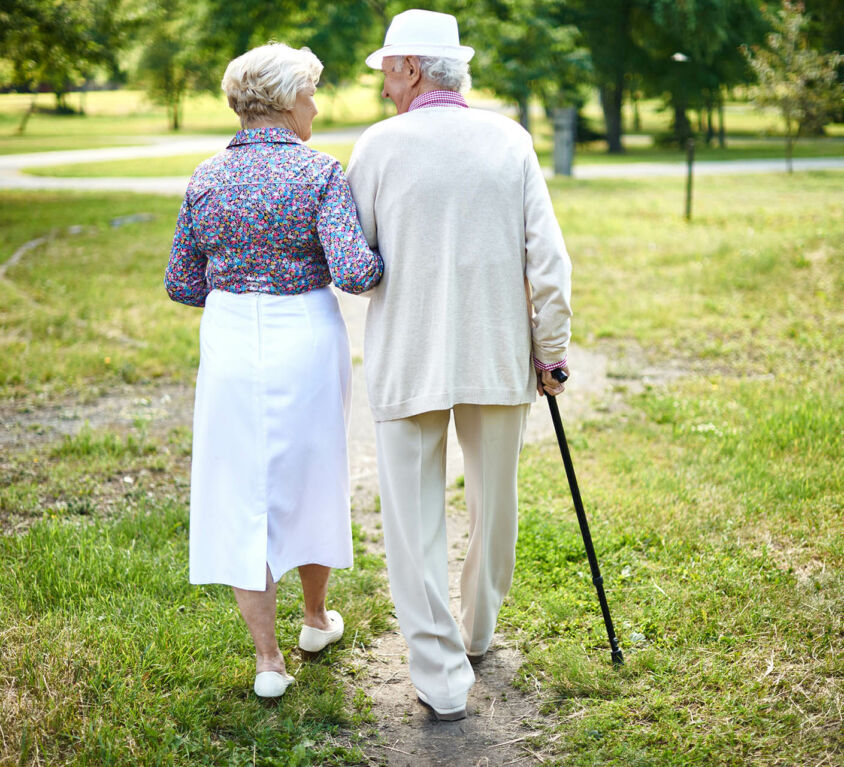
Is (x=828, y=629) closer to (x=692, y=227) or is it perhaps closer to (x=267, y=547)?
(x=267, y=547)

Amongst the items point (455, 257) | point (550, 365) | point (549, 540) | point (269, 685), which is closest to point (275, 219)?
point (455, 257)

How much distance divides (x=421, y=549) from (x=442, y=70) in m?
1.56

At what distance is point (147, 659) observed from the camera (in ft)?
10.5

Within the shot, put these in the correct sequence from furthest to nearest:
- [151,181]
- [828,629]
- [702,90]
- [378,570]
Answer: [702,90]
[151,181]
[378,570]
[828,629]

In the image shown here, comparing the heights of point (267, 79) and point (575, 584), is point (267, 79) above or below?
above

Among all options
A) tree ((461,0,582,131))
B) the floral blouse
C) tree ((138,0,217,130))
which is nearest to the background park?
the floral blouse

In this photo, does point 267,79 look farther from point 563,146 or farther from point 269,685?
point 563,146

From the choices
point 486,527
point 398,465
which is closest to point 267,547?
point 398,465

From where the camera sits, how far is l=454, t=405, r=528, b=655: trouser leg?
121 inches

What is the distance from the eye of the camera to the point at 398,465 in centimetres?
301

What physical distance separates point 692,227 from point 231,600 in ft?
35.6

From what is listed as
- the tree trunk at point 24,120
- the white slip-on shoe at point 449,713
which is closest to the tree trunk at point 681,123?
the tree trunk at point 24,120

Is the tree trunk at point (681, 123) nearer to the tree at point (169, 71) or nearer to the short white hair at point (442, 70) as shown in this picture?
the tree at point (169, 71)

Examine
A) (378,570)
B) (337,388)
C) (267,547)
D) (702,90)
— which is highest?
(702,90)
